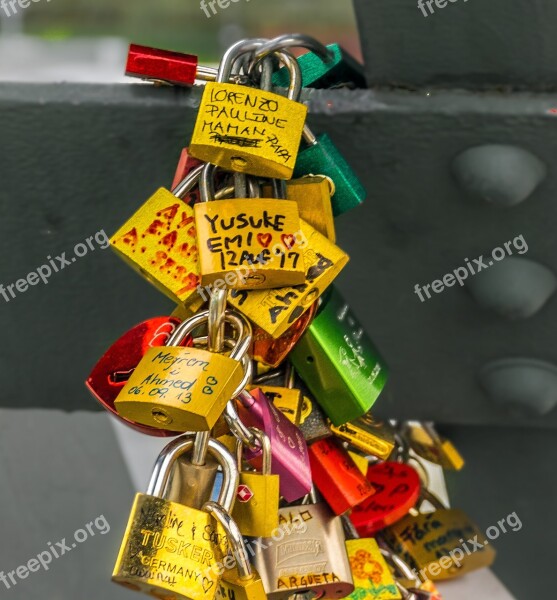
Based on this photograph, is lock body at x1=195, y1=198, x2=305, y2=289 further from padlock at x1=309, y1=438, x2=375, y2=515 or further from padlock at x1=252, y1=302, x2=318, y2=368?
padlock at x1=309, y1=438, x2=375, y2=515

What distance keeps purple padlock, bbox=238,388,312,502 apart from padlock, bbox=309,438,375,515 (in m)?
0.09

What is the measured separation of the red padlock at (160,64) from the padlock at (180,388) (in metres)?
0.26

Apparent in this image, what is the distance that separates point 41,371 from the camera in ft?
3.07

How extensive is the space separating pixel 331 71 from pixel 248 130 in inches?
7.3

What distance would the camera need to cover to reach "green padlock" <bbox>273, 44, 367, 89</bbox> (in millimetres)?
770

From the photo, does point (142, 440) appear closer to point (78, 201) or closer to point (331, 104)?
point (78, 201)

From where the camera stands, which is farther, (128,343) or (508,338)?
(508,338)

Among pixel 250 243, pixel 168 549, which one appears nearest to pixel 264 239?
pixel 250 243

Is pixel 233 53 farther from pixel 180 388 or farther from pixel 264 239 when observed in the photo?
pixel 180 388

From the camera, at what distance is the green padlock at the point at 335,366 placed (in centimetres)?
71

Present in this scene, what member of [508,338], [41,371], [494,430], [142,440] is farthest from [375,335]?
[142,440]

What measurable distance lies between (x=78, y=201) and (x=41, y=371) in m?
0.22

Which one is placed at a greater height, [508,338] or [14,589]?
[508,338]

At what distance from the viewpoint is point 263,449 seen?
0.60 metres
